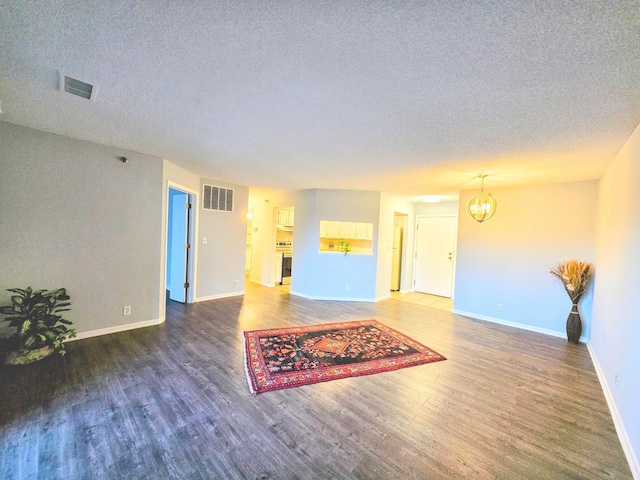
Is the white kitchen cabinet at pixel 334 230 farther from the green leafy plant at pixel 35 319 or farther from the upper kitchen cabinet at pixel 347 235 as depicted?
the green leafy plant at pixel 35 319

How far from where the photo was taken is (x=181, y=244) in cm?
508

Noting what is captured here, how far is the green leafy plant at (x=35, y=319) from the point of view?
8.80ft

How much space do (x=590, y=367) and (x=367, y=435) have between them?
3.11 m

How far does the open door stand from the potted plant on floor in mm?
2146

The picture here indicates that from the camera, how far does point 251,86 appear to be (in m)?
1.83

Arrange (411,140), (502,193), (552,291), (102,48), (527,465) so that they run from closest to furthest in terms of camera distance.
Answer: (102,48), (527,465), (411,140), (552,291), (502,193)

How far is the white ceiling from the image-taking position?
1222 millimetres

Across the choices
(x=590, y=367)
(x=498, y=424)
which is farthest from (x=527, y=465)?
(x=590, y=367)

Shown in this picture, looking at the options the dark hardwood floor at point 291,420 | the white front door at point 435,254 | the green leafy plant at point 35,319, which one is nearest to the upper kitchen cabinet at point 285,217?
the white front door at point 435,254

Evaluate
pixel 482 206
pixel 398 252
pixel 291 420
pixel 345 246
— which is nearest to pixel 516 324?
pixel 482 206

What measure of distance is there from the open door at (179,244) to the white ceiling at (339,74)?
2.02 metres

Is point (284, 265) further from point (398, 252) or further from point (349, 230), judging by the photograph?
point (398, 252)

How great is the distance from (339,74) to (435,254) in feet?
20.4

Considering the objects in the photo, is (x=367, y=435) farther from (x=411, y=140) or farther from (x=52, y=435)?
(x=411, y=140)
